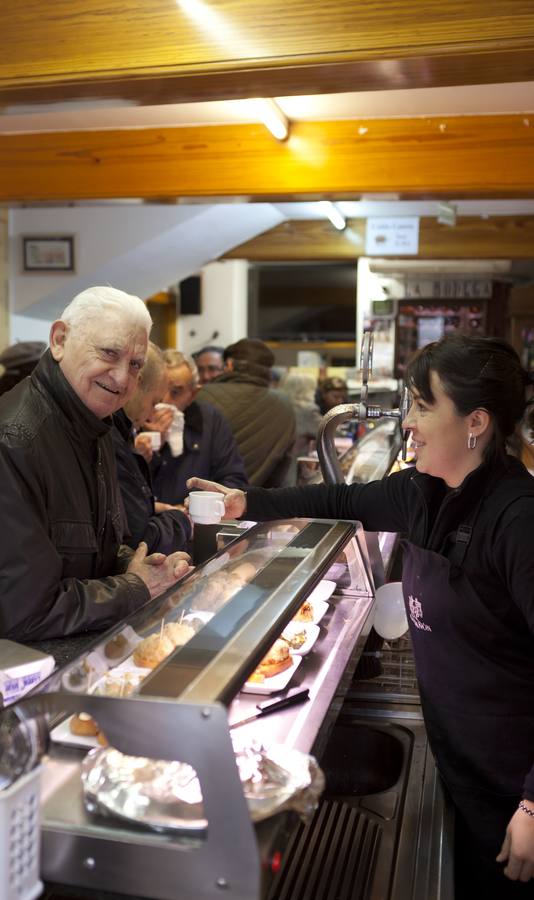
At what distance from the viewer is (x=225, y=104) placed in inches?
182

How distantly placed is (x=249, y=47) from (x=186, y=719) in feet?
8.10

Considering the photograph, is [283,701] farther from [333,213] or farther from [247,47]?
[333,213]

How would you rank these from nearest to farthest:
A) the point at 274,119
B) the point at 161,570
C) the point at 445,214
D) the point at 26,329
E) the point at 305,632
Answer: the point at 305,632
the point at 161,570
the point at 274,119
the point at 445,214
the point at 26,329

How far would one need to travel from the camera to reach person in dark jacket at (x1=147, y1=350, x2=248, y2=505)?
4262 millimetres

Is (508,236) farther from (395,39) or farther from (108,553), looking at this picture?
(108,553)

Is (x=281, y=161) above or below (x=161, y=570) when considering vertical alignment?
above

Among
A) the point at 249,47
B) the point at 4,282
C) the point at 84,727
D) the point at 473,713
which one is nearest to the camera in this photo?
the point at 84,727

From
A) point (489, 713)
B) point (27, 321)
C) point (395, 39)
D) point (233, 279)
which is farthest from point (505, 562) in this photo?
point (233, 279)

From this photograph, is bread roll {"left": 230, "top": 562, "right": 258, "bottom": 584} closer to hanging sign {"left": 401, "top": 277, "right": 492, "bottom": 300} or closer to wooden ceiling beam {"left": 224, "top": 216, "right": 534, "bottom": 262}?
wooden ceiling beam {"left": 224, "top": 216, "right": 534, "bottom": 262}

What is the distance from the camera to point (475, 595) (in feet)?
6.37

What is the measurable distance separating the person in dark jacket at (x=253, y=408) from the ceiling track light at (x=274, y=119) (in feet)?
3.89

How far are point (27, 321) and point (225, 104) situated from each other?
14.0ft

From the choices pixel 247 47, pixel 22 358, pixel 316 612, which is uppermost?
pixel 247 47

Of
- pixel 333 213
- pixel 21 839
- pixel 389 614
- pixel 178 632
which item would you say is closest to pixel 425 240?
pixel 333 213
